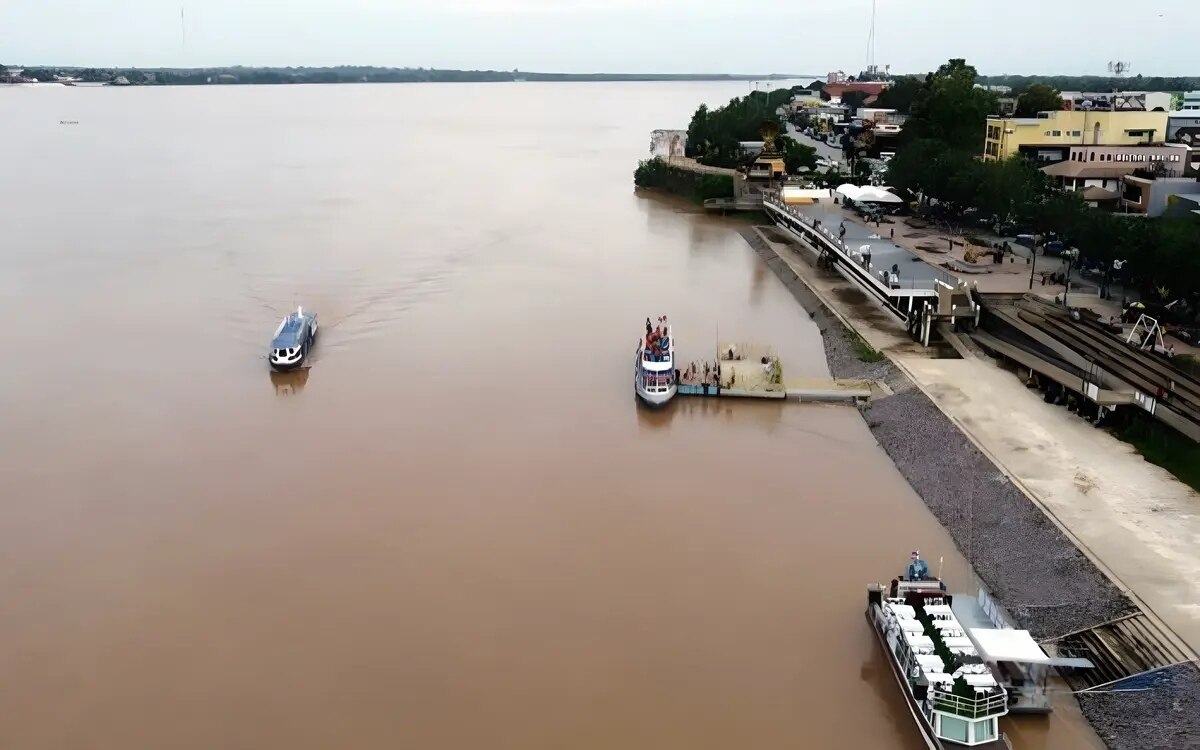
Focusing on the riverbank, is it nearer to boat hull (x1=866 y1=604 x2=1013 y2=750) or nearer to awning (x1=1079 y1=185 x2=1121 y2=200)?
boat hull (x1=866 y1=604 x2=1013 y2=750)

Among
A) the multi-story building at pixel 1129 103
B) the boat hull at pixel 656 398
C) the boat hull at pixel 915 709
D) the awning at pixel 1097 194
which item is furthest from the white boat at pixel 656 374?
the multi-story building at pixel 1129 103

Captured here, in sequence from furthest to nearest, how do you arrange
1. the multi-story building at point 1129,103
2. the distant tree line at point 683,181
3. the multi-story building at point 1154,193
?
the distant tree line at point 683,181, the multi-story building at point 1129,103, the multi-story building at point 1154,193

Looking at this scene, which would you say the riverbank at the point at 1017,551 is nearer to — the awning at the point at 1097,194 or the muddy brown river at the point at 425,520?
the muddy brown river at the point at 425,520

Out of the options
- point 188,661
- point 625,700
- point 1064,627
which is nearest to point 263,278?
point 188,661

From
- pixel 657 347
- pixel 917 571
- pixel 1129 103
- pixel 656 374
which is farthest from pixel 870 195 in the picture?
pixel 917 571

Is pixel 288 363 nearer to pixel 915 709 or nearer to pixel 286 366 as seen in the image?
pixel 286 366

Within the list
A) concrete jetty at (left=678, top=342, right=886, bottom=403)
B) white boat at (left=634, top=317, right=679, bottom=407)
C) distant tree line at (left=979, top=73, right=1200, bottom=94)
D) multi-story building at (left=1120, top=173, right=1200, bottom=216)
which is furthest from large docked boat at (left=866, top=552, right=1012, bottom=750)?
distant tree line at (left=979, top=73, right=1200, bottom=94)

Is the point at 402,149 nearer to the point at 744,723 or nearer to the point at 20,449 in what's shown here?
the point at 20,449
